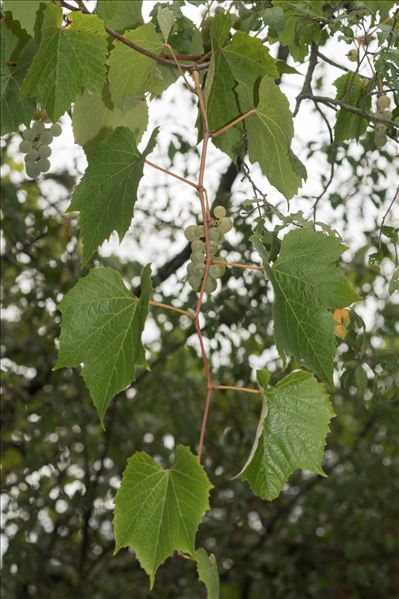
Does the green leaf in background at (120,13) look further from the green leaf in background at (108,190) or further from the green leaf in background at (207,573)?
the green leaf in background at (207,573)

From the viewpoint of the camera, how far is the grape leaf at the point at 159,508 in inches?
30.7

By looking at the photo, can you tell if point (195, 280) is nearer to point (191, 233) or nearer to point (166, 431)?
point (191, 233)

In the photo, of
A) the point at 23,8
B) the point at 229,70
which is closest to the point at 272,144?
the point at 229,70

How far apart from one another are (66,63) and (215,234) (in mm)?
223

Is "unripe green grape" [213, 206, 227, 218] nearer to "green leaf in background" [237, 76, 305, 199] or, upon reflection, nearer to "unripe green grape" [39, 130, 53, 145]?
"green leaf in background" [237, 76, 305, 199]

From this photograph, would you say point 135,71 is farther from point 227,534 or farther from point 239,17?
point 227,534

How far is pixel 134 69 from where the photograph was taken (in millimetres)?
1049

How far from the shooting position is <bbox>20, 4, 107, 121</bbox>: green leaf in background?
0.92 m

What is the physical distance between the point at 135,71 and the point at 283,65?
0.26 meters

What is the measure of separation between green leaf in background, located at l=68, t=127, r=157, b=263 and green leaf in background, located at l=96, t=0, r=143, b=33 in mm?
226

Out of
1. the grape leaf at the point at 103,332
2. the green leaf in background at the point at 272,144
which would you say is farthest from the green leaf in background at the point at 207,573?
the green leaf in background at the point at 272,144

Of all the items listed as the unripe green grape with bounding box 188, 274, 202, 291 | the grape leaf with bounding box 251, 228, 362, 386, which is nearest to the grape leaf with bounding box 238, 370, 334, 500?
the grape leaf with bounding box 251, 228, 362, 386

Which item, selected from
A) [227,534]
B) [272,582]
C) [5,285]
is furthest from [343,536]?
[5,285]

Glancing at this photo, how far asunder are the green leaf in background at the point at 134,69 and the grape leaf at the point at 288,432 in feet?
1.30
